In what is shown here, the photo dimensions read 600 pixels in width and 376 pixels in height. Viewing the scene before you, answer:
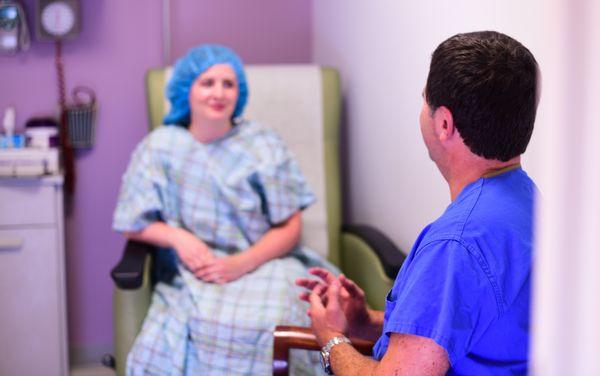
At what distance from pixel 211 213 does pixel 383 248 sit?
48 centimetres

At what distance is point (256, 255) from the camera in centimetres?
200

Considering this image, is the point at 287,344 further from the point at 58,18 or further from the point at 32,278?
the point at 58,18

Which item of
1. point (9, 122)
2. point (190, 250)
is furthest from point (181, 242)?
point (9, 122)

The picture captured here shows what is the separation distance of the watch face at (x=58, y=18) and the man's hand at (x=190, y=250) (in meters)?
0.94

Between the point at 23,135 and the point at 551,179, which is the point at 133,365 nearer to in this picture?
the point at 23,135

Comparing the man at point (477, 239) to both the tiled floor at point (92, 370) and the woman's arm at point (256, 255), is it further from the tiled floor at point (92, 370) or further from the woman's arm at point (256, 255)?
the tiled floor at point (92, 370)

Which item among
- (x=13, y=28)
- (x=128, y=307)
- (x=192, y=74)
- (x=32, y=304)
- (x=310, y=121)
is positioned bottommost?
(x=32, y=304)

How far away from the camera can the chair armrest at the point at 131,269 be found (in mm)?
1822

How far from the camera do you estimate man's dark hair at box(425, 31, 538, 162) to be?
0.92 m

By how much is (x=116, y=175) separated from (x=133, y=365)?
101 cm

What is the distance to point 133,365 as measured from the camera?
182 cm

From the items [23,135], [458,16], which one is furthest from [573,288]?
[23,135]

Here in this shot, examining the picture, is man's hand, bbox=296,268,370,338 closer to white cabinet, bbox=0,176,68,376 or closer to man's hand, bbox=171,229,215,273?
man's hand, bbox=171,229,215,273

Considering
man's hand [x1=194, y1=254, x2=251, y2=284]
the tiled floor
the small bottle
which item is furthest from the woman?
the tiled floor
